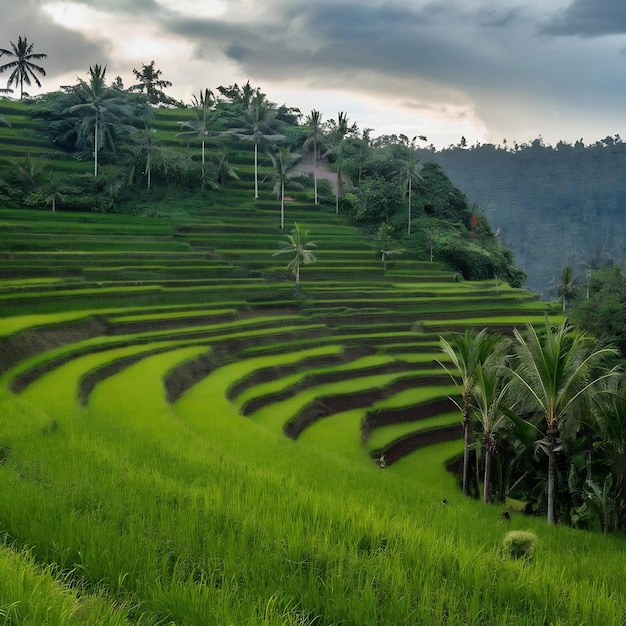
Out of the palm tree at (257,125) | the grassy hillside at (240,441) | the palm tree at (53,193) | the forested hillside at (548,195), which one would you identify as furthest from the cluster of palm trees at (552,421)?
the forested hillside at (548,195)

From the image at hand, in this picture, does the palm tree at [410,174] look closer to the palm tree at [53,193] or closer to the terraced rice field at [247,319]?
the terraced rice field at [247,319]

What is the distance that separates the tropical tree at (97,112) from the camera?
3512 cm

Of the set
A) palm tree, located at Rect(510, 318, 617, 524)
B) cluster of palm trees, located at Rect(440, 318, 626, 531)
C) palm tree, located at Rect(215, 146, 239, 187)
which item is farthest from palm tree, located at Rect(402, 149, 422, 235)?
palm tree, located at Rect(510, 318, 617, 524)

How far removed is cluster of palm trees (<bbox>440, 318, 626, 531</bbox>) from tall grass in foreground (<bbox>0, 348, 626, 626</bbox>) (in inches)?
129

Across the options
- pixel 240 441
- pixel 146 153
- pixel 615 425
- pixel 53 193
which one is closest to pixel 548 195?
pixel 146 153

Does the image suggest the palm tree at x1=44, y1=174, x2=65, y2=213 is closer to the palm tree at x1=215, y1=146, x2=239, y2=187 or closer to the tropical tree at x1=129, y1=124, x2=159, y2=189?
the tropical tree at x1=129, y1=124, x2=159, y2=189

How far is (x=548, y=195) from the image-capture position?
10500 cm

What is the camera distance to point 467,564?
3.89m

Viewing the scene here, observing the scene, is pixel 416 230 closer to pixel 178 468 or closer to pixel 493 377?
pixel 493 377

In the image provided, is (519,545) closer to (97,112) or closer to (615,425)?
Result: (615,425)

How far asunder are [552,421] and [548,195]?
104 meters

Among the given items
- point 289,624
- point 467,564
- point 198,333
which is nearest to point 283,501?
point 467,564

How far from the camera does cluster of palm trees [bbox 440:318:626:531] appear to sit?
10352 millimetres

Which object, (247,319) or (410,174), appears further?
(410,174)
